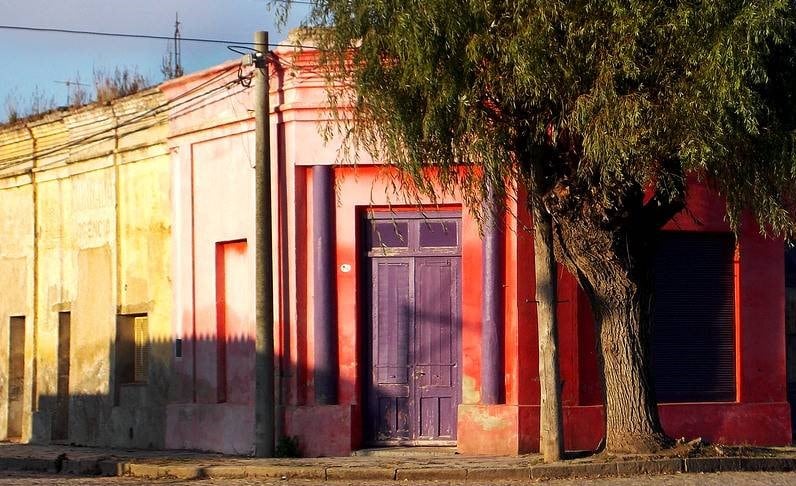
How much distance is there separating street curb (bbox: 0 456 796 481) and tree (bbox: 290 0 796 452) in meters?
0.49

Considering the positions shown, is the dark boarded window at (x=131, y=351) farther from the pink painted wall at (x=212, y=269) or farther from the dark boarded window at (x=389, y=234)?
the dark boarded window at (x=389, y=234)

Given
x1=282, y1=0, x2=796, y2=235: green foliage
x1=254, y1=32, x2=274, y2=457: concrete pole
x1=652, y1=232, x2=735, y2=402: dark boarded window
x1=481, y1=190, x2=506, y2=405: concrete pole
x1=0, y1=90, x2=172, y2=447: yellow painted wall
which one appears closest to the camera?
x1=282, y1=0, x2=796, y2=235: green foliage

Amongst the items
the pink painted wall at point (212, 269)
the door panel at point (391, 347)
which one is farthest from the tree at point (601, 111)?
the pink painted wall at point (212, 269)

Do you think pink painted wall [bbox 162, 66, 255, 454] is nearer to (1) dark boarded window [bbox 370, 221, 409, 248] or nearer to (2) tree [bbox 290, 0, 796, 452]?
(1) dark boarded window [bbox 370, 221, 409, 248]

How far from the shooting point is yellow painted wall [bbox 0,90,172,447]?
66.1 feet

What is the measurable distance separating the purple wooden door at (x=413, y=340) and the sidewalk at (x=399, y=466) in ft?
2.34

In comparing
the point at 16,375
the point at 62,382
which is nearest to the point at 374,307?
the point at 62,382

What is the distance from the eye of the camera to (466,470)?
14406 mm

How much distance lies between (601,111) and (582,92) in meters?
0.40

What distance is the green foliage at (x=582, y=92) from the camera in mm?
12773

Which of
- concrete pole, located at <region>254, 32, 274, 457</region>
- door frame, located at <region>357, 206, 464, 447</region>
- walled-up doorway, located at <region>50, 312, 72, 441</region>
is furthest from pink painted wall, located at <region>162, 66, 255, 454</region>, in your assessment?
walled-up doorway, located at <region>50, 312, 72, 441</region>

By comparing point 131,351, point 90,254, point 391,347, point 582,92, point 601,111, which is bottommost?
point 131,351

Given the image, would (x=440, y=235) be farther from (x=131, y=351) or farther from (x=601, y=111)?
(x=131, y=351)

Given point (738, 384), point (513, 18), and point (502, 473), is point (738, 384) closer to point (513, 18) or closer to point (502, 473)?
point (502, 473)
